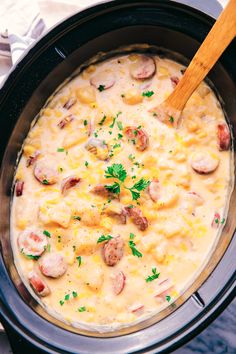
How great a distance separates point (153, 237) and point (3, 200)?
2.37ft

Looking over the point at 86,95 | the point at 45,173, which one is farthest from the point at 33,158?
the point at 86,95

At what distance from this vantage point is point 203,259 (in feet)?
9.20

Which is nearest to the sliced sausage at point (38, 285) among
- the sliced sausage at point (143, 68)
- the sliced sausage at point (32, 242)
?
the sliced sausage at point (32, 242)

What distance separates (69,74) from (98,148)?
0.43 metres

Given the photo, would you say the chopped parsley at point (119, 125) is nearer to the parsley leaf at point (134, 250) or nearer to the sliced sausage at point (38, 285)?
the parsley leaf at point (134, 250)

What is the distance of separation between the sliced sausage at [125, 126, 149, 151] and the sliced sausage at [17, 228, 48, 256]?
1.97 feet

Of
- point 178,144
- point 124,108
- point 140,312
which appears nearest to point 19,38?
point 124,108

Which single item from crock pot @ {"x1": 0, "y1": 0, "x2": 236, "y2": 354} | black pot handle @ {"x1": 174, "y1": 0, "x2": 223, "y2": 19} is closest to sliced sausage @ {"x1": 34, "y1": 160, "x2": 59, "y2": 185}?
crock pot @ {"x1": 0, "y1": 0, "x2": 236, "y2": 354}

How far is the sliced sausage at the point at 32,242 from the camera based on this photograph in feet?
9.50

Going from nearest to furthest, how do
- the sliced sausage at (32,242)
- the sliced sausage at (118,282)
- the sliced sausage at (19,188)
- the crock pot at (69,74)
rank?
the crock pot at (69,74)
the sliced sausage at (118,282)
the sliced sausage at (32,242)
the sliced sausage at (19,188)

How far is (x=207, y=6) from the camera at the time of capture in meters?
2.81

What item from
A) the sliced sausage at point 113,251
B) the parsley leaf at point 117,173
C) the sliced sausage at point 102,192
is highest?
the parsley leaf at point 117,173

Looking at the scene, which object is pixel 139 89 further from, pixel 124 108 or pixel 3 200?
pixel 3 200

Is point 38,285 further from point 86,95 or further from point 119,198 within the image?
point 86,95
